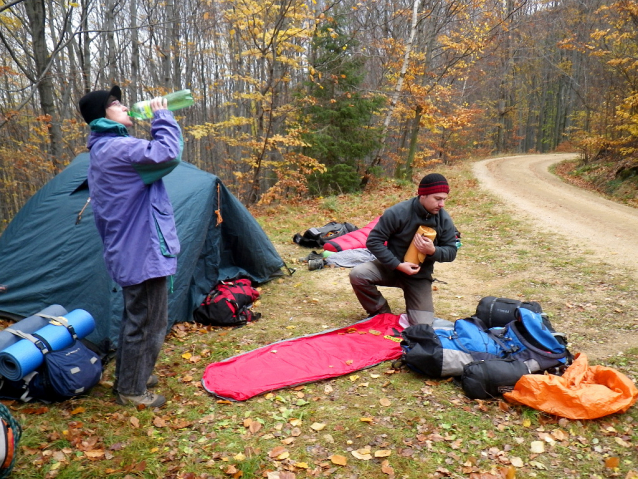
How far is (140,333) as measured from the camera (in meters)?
3.01

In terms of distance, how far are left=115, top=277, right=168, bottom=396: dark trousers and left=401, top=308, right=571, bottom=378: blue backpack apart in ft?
6.41

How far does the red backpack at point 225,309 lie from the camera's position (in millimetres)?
4699

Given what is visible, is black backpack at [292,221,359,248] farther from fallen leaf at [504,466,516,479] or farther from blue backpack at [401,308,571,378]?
fallen leaf at [504,466,516,479]

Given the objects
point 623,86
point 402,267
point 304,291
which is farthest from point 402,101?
point 402,267

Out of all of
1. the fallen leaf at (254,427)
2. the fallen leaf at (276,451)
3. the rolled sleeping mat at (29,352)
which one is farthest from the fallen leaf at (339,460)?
the rolled sleeping mat at (29,352)

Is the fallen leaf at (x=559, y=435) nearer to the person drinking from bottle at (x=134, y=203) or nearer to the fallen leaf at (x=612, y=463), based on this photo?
the fallen leaf at (x=612, y=463)

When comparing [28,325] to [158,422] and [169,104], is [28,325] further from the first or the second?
[169,104]

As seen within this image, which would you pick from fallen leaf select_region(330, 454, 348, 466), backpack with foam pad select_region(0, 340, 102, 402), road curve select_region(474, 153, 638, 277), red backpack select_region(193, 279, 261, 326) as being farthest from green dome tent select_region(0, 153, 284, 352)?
road curve select_region(474, 153, 638, 277)

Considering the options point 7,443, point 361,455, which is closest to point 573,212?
point 361,455

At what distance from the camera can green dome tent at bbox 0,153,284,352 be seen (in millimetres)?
3986

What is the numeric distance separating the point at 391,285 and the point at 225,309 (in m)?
1.80

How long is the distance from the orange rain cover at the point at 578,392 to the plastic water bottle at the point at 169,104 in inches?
119

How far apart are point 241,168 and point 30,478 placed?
18286 millimetres

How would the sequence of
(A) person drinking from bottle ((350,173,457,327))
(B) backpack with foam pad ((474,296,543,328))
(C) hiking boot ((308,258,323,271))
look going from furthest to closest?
(C) hiking boot ((308,258,323,271))
(A) person drinking from bottle ((350,173,457,327))
(B) backpack with foam pad ((474,296,543,328))
